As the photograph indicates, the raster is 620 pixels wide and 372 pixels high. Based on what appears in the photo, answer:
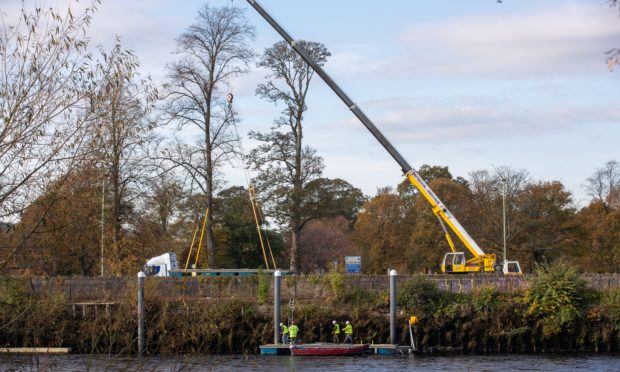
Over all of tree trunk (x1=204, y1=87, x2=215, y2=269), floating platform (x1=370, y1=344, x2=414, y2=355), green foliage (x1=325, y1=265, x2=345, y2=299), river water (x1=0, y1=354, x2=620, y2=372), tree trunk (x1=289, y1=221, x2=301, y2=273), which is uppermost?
tree trunk (x1=204, y1=87, x2=215, y2=269)

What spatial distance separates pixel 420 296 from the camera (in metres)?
42.9

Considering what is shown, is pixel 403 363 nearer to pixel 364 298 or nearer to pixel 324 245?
pixel 364 298

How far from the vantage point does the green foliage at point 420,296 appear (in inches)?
1672

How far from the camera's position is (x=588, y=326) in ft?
138

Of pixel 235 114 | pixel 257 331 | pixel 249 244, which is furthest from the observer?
pixel 249 244

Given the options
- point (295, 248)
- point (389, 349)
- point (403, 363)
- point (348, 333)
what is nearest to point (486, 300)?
point (389, 349)

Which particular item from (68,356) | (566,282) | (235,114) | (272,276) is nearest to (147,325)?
(68,356)

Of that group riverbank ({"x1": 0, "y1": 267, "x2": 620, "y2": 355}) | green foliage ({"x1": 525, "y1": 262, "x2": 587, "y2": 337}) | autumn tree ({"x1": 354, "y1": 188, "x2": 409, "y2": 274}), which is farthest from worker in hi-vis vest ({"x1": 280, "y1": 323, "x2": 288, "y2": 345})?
autumn tree ({"x1": 354, "y1": 188, "x2": 409, "y2": 274})

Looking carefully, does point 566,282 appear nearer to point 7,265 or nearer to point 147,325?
point 147,325

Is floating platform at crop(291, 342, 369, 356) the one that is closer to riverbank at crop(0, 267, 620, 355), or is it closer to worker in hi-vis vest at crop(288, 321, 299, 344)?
worker in hi-vis vest at crop(288, 321, 299, 344)

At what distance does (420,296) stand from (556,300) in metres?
6.12

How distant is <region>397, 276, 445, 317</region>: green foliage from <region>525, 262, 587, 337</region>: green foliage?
4.15m

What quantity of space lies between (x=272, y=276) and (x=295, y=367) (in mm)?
10361

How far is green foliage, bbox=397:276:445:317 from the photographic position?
42.5 m
